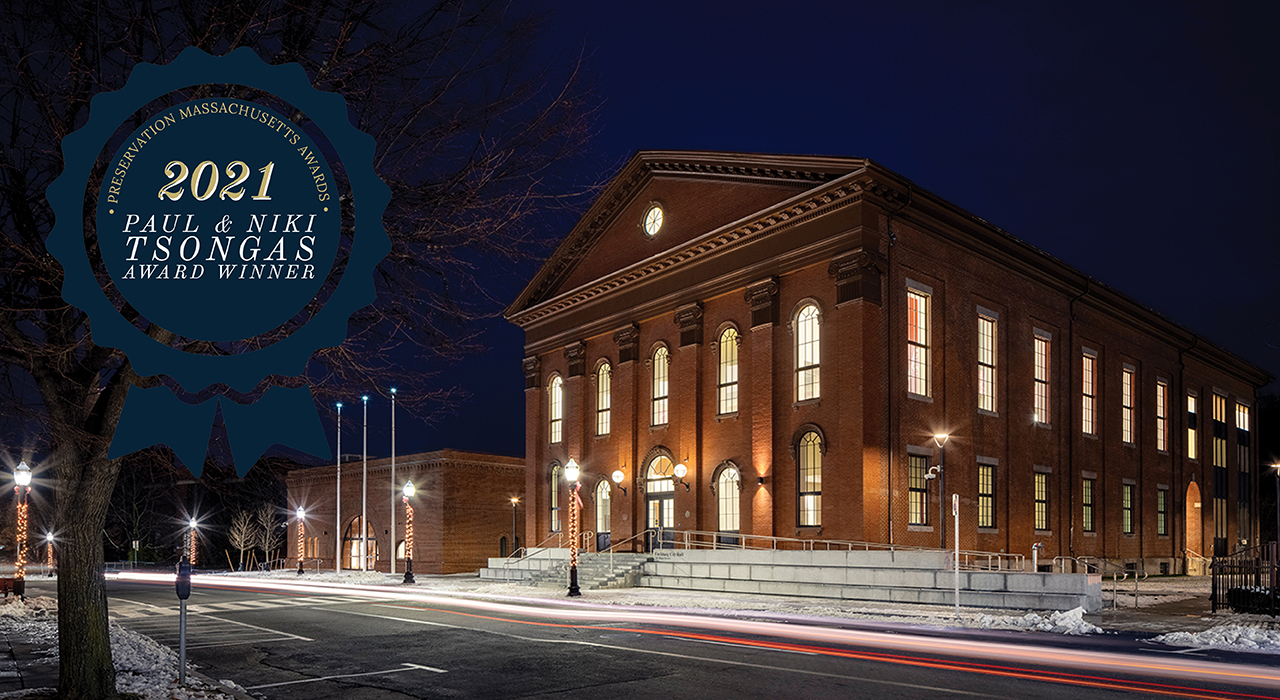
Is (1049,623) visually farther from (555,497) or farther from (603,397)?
(555,497)

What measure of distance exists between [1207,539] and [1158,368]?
1110 centimetres

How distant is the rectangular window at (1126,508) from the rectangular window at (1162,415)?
16.9ft

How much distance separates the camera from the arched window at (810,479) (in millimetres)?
31641

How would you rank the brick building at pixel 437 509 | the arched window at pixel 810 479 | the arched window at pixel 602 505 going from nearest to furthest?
the arched window at pixel 810 479
the arched window at pixel 602 505
the brick building at pixel 437 509

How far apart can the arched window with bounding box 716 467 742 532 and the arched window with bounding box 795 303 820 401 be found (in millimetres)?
4233

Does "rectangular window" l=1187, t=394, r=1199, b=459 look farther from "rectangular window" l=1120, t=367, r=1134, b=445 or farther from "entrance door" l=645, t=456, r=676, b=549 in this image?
"entrance door" l=645, t=456, r=676, b=549

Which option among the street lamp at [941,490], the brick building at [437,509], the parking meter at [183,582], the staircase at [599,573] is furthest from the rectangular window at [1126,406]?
the parking meter at [183,582]

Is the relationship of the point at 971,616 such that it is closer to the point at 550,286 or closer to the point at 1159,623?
the point at 1159,623

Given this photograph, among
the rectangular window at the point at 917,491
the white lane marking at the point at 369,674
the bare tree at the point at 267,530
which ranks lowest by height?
the bare tree at the point at 267,530

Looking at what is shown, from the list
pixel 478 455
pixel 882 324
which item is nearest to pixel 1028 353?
pixel 882 324

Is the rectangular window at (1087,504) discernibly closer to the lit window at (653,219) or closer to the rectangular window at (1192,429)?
the rectangular window at (1192,429)

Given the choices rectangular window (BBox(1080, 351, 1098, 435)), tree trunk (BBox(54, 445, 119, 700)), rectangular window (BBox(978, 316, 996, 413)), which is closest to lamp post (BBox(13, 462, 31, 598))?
tree trunk (BBox(54, 445, 119, 700))

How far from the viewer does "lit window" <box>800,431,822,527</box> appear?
3164 centimetres

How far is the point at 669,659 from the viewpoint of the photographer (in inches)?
591
